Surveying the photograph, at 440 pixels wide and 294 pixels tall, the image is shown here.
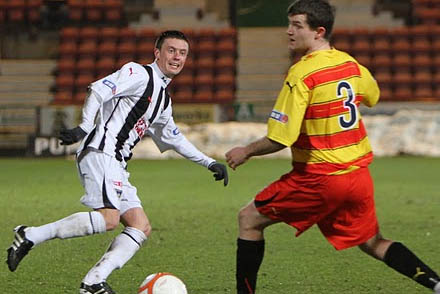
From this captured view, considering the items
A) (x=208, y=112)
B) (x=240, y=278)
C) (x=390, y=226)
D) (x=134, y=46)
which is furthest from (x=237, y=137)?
(x=240, y=278)

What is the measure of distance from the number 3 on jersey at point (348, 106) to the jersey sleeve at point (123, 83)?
1.15m

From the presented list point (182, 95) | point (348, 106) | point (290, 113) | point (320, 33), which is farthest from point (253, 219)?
point (182, 95)

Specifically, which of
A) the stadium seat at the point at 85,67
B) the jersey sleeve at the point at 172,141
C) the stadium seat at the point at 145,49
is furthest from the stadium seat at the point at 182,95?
the jersey sleeve at the point at 172,141

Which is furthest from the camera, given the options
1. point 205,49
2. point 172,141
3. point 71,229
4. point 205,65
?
point 205,49

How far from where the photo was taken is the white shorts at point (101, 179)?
5055 millimetres

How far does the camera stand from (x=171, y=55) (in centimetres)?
529

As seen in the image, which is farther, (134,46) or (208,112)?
(134,46)

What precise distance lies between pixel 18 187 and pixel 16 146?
6.10 m

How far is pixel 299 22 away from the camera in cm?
461

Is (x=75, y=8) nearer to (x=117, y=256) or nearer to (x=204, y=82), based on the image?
(x=204, y=82)

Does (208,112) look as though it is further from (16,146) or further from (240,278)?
(240,278)

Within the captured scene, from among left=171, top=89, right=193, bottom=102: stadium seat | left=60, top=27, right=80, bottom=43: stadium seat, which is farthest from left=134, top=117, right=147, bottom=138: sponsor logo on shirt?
left=60, top=27, right=80, bottom=43: stadium seat

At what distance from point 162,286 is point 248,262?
0.45 meters

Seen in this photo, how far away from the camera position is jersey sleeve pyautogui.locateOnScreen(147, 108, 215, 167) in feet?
18.3
